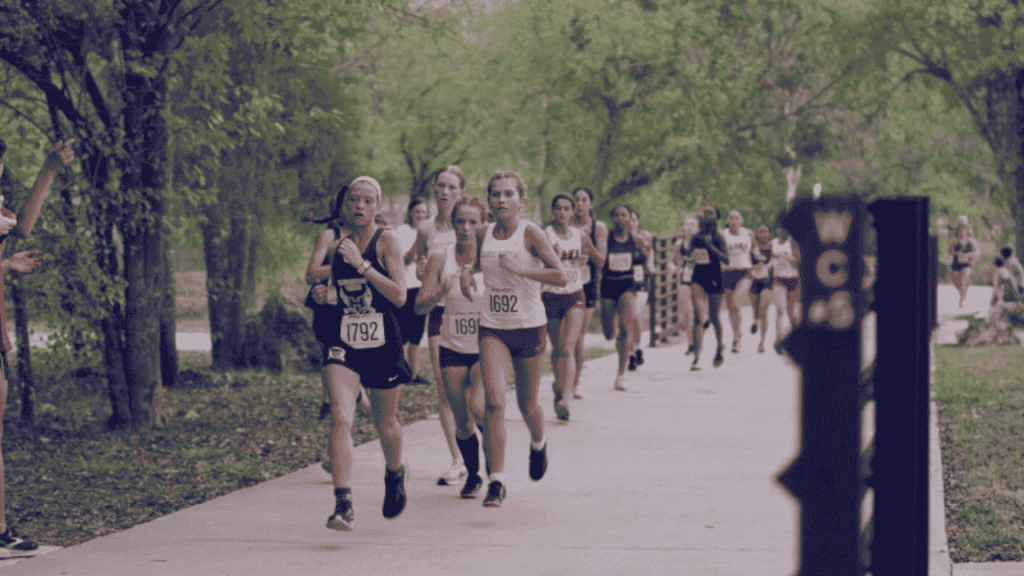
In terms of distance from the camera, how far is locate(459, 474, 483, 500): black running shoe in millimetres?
8086

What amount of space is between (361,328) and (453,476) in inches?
71.2

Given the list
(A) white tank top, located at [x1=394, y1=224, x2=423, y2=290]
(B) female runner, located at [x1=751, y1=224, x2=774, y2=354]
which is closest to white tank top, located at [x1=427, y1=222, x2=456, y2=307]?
(A) white tank top, located at [x1=394, y1=224, x2=423, y2=290]

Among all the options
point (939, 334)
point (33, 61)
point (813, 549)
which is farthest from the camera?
point (939, 334)

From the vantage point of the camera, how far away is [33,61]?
11305 millimetres

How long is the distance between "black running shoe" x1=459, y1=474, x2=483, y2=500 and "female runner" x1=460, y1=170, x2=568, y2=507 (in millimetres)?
231

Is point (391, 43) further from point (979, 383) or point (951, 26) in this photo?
point (979, 383)

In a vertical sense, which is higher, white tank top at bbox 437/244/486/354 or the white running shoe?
white tank top at bbox 437/244/486/354

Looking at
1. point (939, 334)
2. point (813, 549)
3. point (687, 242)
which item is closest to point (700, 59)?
point (939, 334)

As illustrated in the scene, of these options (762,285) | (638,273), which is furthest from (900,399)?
(762,285)

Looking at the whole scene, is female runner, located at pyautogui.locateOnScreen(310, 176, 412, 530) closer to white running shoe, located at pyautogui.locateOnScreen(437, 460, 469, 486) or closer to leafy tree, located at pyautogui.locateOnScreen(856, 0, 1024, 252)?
white running shoe, located at pyautogui.locateOnScreen(437, 460, 469, 486)

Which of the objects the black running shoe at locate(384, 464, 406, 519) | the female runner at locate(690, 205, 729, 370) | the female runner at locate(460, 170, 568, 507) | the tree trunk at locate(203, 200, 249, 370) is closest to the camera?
the black running shoe at locate(384, 464, 406, 519)

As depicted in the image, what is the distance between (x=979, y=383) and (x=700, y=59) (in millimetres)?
16349

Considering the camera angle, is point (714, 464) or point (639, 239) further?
point (639, 239)

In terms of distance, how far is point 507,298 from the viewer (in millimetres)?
7953
